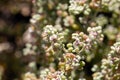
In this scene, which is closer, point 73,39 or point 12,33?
point 73,39

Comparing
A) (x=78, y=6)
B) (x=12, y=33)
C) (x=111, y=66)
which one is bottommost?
(x=111, y=66)

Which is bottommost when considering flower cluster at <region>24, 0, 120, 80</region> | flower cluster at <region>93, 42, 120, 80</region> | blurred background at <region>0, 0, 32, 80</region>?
flower cluster at <region>93, 42, 120, 80</region>

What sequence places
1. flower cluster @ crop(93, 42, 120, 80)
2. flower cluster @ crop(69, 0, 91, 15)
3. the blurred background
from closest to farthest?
flower cluster @ crop(93, 42, 120, 80)
flower cluster @ crop(69, 0, 91, 15)
the blurred background

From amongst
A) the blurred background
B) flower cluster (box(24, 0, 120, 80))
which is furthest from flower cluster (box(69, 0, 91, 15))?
the blurred background

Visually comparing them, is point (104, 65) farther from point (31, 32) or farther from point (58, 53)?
point (31, 32)

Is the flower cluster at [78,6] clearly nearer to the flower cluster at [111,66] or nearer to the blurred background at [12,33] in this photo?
the flower cluster at [111,66]

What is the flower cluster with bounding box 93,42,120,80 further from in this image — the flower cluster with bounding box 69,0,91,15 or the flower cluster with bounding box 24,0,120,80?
the flower cluster with bounding box 69,0,91,15

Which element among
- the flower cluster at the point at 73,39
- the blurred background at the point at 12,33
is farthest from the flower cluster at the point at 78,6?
the blurred background at the point at 12,33

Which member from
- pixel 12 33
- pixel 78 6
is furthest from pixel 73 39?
pixel 12 33

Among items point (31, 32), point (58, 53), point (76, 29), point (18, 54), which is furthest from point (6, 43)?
point (58, 53)

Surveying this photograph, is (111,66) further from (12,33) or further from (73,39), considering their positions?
(12,33)
